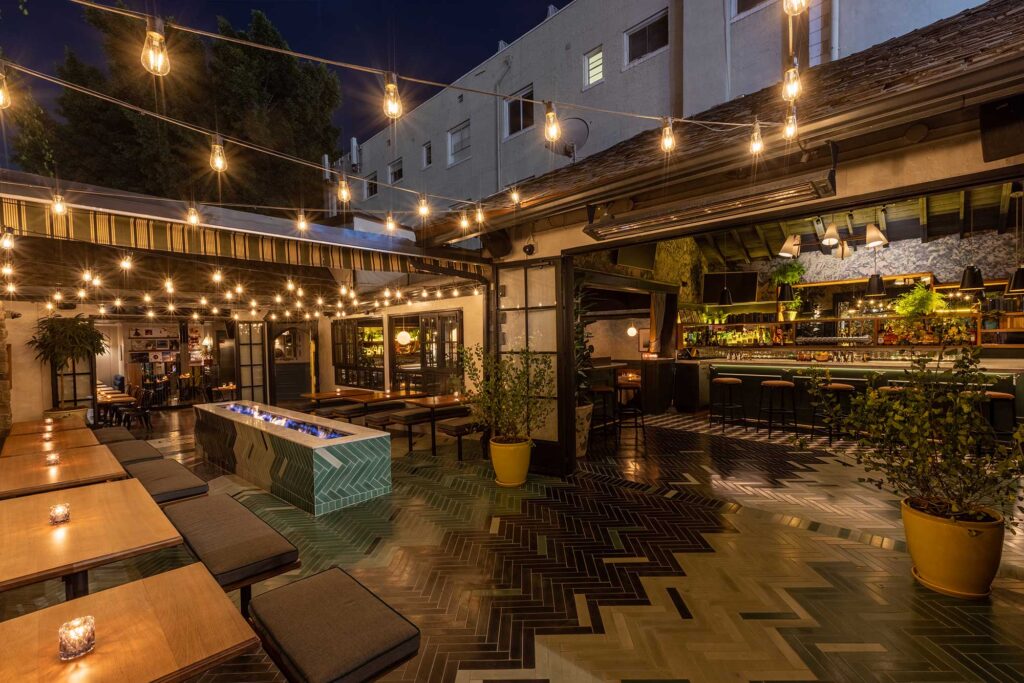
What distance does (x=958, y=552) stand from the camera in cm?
302

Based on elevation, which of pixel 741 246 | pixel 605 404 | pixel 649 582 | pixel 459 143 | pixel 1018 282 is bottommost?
pixel 649 582

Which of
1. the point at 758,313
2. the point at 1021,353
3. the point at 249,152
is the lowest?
the point at 1021,353

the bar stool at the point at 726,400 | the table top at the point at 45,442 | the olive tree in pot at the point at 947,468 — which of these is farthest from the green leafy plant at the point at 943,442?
the table top at the point at 45,442

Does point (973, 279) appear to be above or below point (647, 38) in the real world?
below

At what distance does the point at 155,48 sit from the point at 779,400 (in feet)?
32.6

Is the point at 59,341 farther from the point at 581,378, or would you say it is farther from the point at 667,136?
the point at 667,136

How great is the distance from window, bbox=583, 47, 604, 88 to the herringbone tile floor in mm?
8402

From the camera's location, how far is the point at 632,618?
293 centimetres

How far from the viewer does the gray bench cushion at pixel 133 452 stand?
Answer: 479cm

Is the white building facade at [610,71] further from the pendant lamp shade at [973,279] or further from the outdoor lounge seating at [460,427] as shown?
the pendant lamp shade at [973,279]

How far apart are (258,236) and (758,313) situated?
10618 millimetres

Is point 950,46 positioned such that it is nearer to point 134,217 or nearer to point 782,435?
point 782,435

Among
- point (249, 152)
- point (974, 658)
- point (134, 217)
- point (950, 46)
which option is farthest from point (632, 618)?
point (249, 152)

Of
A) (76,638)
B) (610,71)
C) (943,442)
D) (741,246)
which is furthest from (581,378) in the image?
(741,246)
